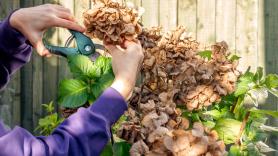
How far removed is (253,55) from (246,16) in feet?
0.90

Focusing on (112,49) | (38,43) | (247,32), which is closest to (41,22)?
(38,43)

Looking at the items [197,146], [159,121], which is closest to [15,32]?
[159,121]

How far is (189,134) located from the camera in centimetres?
140

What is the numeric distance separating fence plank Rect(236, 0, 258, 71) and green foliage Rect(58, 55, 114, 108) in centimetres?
184

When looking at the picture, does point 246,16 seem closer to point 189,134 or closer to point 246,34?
point 246,34

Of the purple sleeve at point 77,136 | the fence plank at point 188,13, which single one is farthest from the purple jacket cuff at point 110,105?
the fence plank at point 188,13

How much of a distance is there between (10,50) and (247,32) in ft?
8.79

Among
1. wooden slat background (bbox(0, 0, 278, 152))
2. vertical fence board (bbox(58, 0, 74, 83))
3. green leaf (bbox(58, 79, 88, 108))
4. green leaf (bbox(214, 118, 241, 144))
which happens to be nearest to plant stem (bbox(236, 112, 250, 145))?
green leaf (bbox(214, 118, 241, 144))

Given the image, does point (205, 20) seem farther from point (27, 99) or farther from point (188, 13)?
point (27, 99)

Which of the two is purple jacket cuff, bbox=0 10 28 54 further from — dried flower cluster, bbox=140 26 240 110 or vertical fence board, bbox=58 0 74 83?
vertical fence board, bbox=58 0 74 83

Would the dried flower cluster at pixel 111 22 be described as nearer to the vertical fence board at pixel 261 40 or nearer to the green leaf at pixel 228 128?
the green leaf at pixel 228 128

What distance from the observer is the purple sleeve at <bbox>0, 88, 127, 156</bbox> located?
121 cm

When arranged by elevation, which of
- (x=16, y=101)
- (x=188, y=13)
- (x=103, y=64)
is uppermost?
(x=188, y=13)

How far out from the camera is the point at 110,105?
4.18 feet
